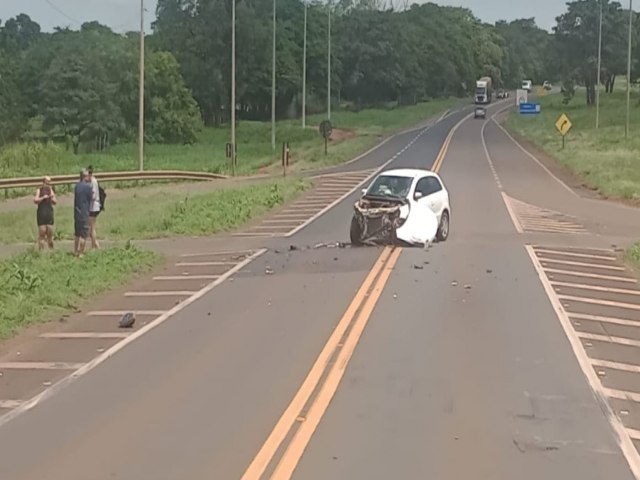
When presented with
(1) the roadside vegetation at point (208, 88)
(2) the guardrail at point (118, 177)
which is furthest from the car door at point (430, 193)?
(1) the roadside vegetation at point (208, 88)

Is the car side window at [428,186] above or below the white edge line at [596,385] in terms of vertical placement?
above

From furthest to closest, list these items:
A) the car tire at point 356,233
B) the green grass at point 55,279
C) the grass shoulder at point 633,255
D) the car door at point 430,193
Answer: the car door at point 430,193 → the car tire at point 356,233 → the grass shoulder at point 633,255 → the green grass at point 55,279

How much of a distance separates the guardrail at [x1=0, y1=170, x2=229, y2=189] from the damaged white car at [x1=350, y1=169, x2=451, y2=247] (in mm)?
21933

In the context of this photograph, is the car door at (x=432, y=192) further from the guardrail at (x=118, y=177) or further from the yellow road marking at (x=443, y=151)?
the yellow road marking at (x=443, y=151)

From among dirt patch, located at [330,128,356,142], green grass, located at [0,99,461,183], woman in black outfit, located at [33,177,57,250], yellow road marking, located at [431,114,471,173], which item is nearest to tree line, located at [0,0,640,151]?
green grass, located at [0,99,461,183]

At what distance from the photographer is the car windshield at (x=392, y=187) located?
24.0 metres

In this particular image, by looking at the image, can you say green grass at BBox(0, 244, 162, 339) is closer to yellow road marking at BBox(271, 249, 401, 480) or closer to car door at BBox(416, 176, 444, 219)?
yellow road marking at BBox(271, 249, 401, 480)

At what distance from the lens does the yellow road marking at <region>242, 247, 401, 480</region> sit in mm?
7906

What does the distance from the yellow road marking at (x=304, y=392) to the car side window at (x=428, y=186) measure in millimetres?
6755

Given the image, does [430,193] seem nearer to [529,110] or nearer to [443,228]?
[443,228]

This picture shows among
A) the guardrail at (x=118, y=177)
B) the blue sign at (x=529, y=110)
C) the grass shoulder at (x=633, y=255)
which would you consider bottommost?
the grass shoulder at (x=633, y=255)

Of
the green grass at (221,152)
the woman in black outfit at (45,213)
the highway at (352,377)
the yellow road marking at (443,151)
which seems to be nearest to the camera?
the highway at (352,377)

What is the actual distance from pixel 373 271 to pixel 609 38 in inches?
4245

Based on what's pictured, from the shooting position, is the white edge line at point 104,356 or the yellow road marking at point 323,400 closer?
the yellow road marking at point 323,400
